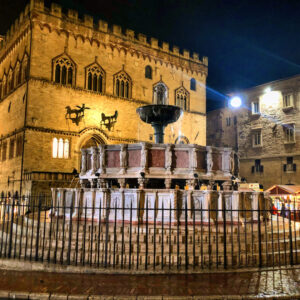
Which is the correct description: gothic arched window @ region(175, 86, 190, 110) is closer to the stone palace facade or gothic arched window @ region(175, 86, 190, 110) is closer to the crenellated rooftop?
the stone palace facade

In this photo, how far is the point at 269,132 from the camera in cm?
3272

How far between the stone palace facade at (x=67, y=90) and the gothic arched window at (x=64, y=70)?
0.08m

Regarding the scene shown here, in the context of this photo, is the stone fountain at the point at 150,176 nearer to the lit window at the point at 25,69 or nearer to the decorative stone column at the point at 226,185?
the decorative stone column at the point at 226,185

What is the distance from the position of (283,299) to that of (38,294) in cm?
415

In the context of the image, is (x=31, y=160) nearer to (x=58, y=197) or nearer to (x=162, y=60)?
(x=58, y=197)

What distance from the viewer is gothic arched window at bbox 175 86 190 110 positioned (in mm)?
32656

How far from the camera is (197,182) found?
1093cm

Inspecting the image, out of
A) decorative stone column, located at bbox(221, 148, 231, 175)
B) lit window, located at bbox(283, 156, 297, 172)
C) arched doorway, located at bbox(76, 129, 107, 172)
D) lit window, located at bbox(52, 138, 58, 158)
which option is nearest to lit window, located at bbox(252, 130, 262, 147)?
lit window, located at bbox(283, 156, 297, 172)

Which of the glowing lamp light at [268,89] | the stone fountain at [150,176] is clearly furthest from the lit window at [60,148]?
the glowing lamp light at [268,89]

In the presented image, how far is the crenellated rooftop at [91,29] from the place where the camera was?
2458cm

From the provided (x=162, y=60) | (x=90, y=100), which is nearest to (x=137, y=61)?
(x=162, y=60)

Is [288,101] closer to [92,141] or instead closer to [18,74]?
[92,141]

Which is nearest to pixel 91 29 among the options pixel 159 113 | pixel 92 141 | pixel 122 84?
pixel 122 84

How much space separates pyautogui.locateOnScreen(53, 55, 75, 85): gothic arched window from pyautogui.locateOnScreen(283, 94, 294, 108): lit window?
2139 centimetres
